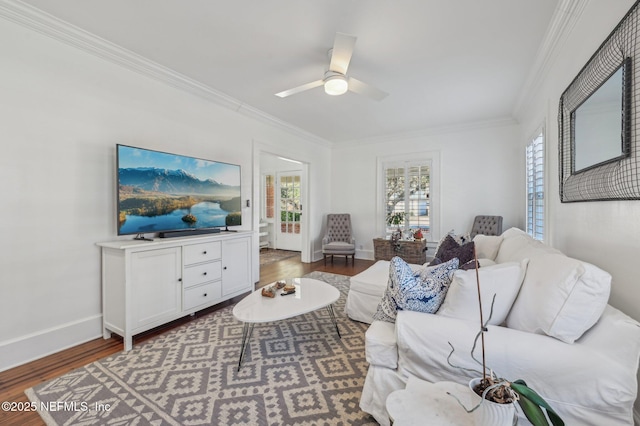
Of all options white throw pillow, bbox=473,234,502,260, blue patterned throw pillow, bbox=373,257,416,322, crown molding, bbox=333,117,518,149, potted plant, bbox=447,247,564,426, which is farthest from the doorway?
potted plant, bbox=447,247,564,426

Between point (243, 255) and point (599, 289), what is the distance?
3.16 meters

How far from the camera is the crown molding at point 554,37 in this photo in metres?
1.90

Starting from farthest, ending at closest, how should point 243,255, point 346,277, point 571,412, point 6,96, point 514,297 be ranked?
point 346,277, point 243,255, point 6,96, point 514,297, point 571,412

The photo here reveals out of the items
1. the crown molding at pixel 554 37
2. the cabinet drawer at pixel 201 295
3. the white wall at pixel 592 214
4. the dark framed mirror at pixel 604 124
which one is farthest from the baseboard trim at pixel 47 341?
the crown molding at pixel 554 37

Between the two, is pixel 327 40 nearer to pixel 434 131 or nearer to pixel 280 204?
pixel 434 131

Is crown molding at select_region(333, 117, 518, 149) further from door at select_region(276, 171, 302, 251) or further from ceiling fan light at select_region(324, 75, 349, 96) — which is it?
ceiling fan light at select_region(324, 75, 349, 96)

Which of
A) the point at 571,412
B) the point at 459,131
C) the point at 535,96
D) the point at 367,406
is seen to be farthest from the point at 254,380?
the point at 459,131

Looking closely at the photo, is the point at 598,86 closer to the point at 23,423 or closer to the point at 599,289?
the point at 599,289

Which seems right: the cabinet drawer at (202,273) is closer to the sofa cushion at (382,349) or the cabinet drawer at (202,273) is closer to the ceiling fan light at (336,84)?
the sofa cushion at (382,349)

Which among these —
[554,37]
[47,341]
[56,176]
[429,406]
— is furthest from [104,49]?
[554,37]

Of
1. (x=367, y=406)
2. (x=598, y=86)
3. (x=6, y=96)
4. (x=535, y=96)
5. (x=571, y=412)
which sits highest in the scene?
(x=535, y=96)

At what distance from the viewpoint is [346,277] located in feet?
14.5

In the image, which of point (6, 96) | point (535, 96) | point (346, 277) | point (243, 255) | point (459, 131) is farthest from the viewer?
point (459, 131)

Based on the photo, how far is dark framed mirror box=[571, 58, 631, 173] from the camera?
1.31 m
